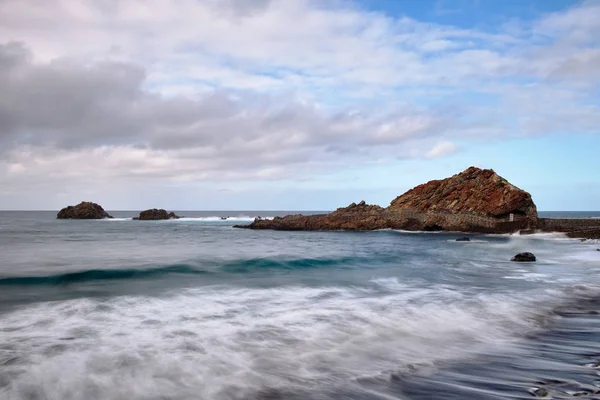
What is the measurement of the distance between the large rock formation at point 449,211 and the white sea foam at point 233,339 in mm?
43422

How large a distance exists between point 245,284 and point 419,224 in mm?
46502

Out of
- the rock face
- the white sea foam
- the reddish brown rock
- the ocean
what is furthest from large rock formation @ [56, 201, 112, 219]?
the white sea foam

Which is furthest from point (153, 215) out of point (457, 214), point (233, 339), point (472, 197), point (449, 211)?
point (233, 339)

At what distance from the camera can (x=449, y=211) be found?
5884cm

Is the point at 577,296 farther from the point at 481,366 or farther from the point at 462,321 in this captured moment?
the point at 481,366

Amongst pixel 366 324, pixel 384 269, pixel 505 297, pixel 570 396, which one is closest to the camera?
pixel 570 396

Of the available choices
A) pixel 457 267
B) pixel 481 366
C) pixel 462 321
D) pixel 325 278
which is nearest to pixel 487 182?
pixel 457 267

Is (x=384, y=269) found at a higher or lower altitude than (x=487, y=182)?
lower

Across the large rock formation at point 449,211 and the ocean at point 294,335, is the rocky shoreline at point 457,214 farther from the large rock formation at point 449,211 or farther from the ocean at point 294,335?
the ocean at point 294,335

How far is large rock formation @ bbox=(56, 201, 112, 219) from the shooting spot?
111062mm

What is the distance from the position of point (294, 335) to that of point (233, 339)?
1.29 m

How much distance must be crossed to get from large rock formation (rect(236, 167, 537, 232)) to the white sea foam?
4342 centimetres

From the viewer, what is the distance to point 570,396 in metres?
5.45

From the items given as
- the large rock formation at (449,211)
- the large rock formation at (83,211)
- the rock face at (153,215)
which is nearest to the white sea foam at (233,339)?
the large rock formation at (449,211)
